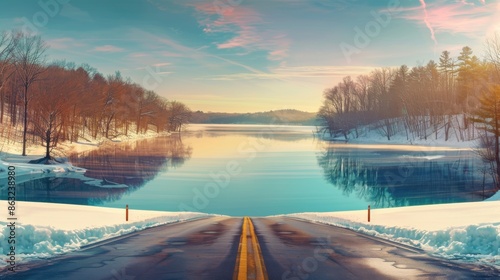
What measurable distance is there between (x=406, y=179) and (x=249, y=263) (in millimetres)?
40501

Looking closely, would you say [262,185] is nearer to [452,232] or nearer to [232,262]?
[452,232]

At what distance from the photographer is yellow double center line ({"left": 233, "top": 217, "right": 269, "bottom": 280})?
8539mm

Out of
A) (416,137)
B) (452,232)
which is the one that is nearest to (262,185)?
(452,232)

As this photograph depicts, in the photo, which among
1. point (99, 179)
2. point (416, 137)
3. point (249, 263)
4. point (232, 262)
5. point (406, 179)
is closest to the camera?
point (249, 263)

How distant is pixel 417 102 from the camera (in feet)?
414

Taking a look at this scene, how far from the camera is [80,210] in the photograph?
21828 mm

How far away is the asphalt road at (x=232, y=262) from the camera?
872cm

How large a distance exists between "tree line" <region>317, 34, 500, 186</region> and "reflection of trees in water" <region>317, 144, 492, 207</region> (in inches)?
2031

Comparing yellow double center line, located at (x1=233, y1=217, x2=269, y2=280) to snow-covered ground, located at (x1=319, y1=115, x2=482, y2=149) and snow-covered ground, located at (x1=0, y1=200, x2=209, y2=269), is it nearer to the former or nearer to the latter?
snow-covered ground, located at (x1=0, y1=200, x2=209, y2=269)

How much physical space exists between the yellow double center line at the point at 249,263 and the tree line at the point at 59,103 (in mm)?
46311

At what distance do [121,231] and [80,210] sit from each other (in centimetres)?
723

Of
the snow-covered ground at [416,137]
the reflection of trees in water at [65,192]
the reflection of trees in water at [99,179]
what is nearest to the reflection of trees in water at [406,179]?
the reflection of trees in water at [99,179]

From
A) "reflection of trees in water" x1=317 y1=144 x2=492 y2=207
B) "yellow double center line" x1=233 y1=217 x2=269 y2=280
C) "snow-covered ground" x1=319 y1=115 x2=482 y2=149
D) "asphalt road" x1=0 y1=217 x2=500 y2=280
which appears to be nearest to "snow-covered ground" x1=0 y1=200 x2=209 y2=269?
"asphalt road" x1=0 y1=217 x2=500 y2=280

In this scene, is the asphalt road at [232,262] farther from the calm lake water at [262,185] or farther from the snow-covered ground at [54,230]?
the calm lake water at [262,185]
